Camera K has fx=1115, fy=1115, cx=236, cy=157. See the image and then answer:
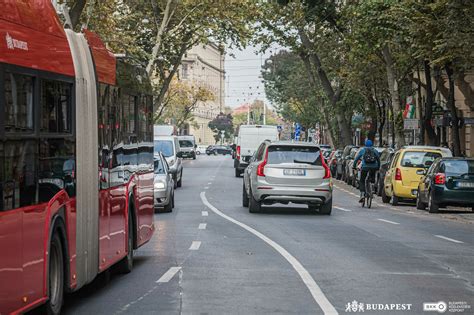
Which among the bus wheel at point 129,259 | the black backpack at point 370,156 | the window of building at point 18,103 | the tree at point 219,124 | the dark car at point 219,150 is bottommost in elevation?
the dark car at point 219,150

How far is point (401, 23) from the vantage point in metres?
37.2

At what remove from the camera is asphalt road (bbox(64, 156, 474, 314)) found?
37.0 ft

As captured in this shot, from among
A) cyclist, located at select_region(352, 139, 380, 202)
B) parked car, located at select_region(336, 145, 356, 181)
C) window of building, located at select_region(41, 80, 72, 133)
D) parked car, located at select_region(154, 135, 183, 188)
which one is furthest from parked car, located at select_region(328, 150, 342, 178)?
window of building, located at select_region(41, 80, 72, 133)

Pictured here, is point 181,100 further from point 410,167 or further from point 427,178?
point 427,178

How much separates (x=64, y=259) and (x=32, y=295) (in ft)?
4.49

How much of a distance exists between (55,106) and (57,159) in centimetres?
46

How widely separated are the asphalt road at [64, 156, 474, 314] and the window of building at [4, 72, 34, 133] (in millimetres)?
2712

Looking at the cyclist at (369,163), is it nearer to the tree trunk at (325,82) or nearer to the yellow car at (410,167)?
the yellow car at (410,167)

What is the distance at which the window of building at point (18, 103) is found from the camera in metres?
7.95

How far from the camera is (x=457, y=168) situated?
29406mm

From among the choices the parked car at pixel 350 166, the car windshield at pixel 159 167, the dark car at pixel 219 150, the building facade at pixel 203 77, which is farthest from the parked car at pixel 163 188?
the building facade at pixel 203 77

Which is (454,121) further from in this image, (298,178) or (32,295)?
(32,295)

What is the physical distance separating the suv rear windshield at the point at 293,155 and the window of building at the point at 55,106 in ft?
54.6

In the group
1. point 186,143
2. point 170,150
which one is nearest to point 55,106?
point 170,150
